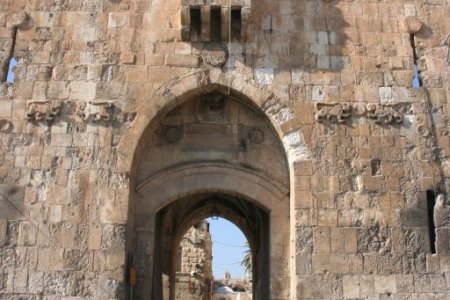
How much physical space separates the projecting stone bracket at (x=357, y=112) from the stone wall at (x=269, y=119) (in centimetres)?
2

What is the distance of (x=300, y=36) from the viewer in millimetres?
8531

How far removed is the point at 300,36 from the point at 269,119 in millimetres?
1497

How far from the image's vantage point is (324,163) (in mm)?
7906

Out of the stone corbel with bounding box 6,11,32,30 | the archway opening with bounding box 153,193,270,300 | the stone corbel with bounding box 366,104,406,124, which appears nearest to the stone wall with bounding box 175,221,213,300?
the archway opening with bounding box 153,193,270,300

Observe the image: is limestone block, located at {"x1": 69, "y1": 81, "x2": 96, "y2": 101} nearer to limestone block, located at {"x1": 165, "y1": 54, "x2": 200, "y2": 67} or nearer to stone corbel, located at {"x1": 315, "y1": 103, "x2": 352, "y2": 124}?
limestone block, located at {"x1": 165, "y1": 54, "x2": 200, "y2": 67}

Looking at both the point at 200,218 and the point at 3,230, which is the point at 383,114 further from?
the point at 200,218

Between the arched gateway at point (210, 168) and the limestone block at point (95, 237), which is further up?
the arched gateway at point (210, 168)

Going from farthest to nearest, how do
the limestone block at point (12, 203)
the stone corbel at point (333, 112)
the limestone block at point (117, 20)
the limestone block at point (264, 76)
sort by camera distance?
the limestone block at point (117, 20) < the limestone block at point (264, 76) < the stone corbel at point (333, 112) < the limestone block at point (12, 203)

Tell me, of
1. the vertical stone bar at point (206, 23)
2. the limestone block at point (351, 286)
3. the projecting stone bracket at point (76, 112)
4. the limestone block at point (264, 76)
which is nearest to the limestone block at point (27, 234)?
the projecting stone bracket at point (76, 112)

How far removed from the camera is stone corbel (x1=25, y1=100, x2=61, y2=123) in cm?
797

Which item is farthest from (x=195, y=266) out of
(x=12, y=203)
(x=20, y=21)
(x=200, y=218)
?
(x=20, y=21)

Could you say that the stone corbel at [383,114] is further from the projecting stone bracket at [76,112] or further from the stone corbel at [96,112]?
the stone corbel at [96,112]

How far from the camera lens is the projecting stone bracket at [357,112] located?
8078mm

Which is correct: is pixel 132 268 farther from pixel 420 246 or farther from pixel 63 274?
Result: pixel 420 246
